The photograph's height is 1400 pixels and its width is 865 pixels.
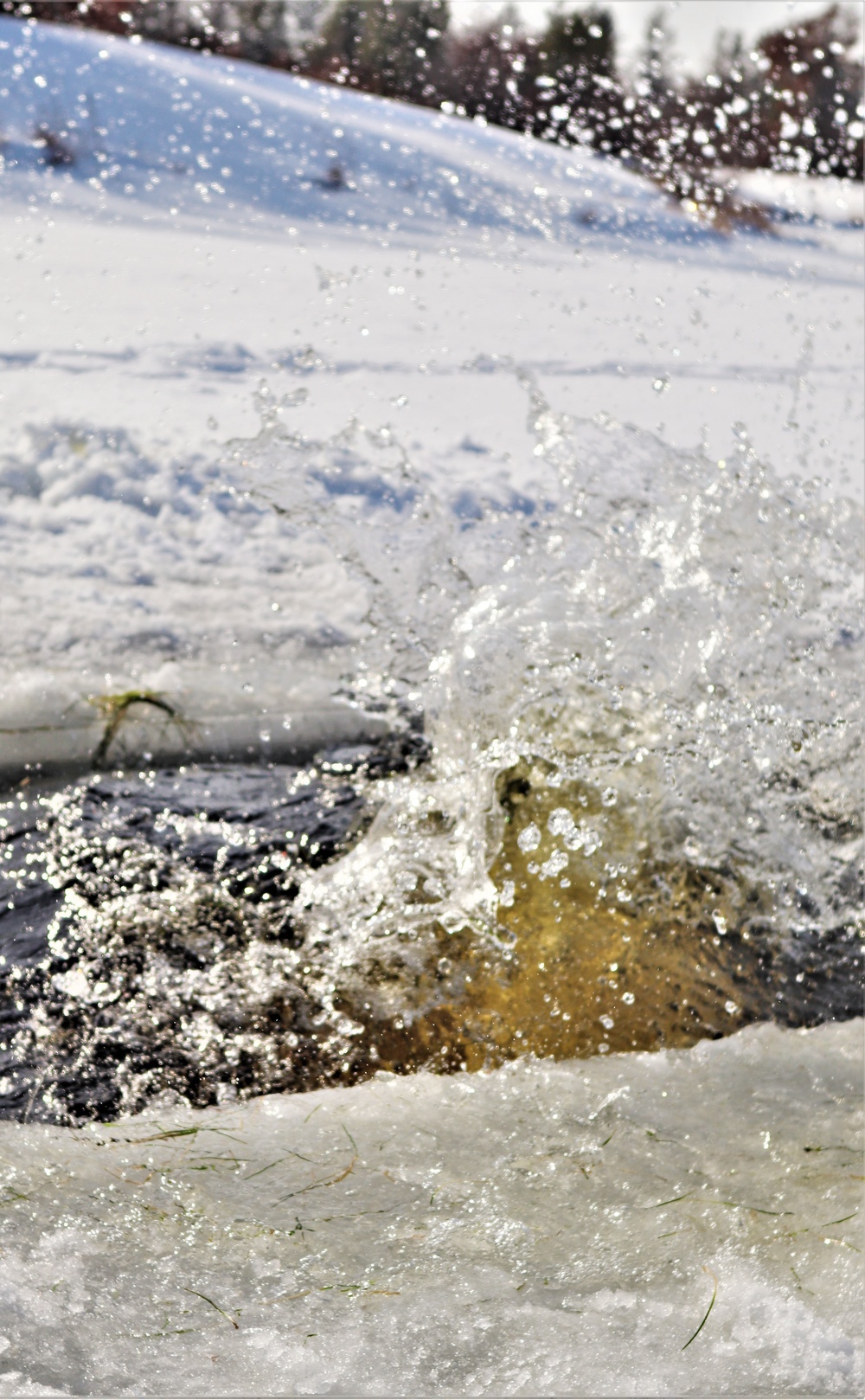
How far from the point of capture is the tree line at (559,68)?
3.86m

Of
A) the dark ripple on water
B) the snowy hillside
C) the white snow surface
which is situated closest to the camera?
the white snow surface

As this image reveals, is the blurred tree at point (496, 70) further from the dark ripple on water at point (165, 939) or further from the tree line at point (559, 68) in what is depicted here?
the dark ripple on water at point (165, 939)

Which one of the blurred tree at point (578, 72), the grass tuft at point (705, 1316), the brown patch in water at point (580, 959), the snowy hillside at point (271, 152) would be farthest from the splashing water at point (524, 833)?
the snowy hillside at point (271, 152)

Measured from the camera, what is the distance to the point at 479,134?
4215 millimetres

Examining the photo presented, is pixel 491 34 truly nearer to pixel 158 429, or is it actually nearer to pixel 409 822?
pixel 158 429

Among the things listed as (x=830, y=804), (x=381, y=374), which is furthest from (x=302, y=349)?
(x=830, y=804)

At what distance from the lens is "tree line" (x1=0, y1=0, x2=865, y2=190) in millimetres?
3857

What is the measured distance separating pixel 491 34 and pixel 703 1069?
3.87 metres

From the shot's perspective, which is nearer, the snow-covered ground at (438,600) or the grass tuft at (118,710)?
the snow-covered ground at (438,600)

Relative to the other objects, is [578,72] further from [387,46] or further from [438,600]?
[438,600]

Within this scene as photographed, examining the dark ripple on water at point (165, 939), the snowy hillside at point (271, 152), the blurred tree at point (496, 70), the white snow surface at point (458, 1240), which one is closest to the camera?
the white snow surface at point (458, 1240)

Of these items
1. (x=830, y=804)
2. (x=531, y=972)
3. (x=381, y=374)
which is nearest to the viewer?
(x=531, y=972)

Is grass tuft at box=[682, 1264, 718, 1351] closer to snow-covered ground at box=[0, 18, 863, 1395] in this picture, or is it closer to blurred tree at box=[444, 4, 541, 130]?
snow-covered ground at box=[0, 18, 863, 1395]

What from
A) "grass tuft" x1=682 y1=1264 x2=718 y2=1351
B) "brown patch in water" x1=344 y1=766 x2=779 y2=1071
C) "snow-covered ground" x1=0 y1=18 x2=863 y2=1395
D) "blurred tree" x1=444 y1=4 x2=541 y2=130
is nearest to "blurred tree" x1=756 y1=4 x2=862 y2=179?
"snow-covered ground" x1=0 y1=18 x2=863 y2=1395
